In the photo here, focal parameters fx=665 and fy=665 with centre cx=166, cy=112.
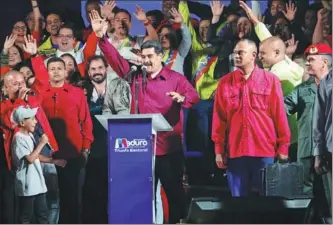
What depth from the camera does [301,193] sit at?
19.4ft

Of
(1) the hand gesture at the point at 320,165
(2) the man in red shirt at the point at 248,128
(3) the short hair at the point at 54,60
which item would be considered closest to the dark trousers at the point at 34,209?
(3) the short hair at the point at 54,60

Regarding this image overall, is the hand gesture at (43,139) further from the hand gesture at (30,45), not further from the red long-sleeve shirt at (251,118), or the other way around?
the red long-sleeve shirt at (251,118)

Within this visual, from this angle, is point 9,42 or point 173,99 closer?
point 173,99

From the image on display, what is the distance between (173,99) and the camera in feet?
19.8

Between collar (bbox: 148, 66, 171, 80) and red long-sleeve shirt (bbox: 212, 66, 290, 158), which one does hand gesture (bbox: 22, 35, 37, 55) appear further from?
red long-sleeve shirt (bbox: 212, 66, 290, 158)

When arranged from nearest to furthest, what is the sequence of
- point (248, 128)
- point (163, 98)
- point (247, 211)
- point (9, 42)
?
point (247, 211) → point (248, 128) → point (163, 98) → point (9, 42)

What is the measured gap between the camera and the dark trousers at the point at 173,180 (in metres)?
6.00

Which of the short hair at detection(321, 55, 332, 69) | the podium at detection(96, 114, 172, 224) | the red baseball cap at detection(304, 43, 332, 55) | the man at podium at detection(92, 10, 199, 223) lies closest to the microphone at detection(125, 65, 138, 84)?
the man at podium at detection(92, 10, 199, 223)

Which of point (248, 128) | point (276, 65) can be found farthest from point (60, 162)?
point (276, 65)

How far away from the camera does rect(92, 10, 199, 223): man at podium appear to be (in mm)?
6016

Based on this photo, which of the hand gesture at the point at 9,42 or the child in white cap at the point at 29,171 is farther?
the hand gesture at the point at 9,42

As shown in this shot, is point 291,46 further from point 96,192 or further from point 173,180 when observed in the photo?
point 96,192

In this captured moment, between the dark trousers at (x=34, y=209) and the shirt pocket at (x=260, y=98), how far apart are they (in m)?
2.09

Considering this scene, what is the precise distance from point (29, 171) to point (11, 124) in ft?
1.53
